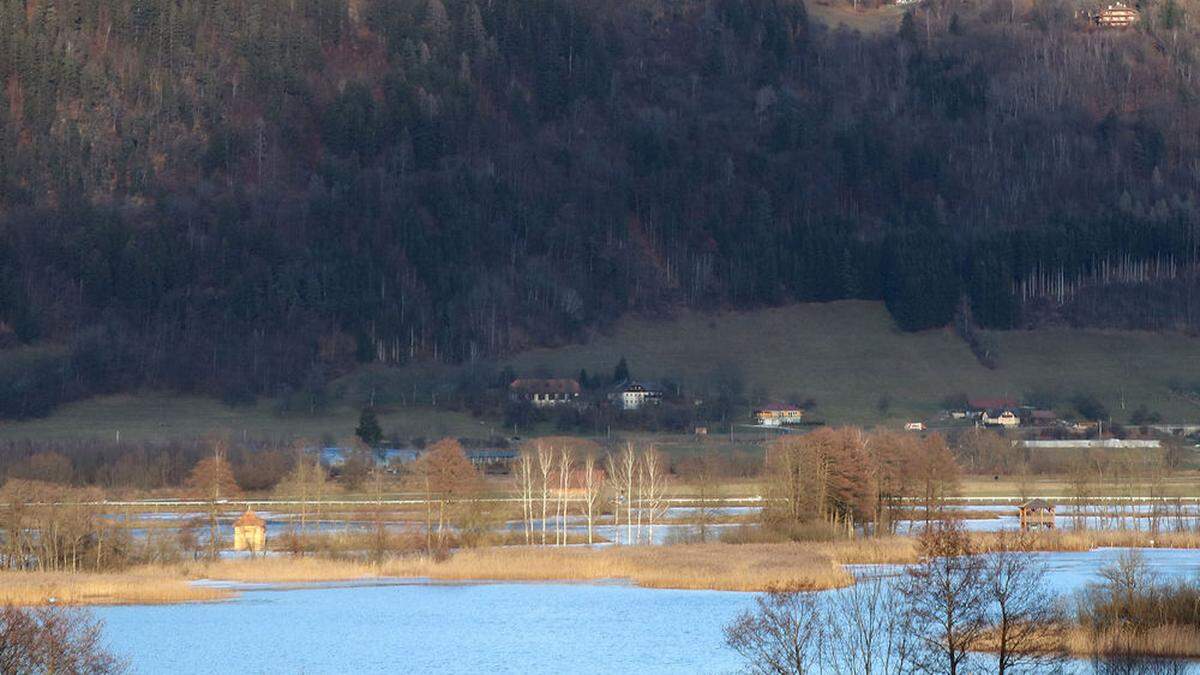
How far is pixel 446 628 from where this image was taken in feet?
221

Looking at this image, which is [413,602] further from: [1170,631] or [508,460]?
[508,460]

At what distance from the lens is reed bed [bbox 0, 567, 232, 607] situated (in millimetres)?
68375

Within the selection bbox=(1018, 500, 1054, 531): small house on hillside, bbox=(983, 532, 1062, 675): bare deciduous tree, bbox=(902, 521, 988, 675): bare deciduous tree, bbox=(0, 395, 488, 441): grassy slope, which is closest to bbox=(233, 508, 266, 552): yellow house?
bbox=(1018, 500, 1054, 531): small house on hillside

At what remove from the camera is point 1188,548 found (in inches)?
3536

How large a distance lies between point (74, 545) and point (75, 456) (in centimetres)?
7053

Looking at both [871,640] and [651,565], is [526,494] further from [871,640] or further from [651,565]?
[871,640]

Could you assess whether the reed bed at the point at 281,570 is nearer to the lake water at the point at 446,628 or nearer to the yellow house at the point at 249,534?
the lake water at the point at 446,628

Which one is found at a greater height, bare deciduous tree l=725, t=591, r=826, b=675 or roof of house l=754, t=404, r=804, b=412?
roof of house l=754, t=404, r=804, b=412

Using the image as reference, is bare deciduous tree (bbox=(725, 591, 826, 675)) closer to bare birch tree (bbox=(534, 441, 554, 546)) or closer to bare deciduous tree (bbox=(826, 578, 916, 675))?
bare deciduous tree (bbox=(826, 578, 916, 675))

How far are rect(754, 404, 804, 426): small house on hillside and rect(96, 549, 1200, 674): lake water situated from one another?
10243 cm

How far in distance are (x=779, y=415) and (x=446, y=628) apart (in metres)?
121

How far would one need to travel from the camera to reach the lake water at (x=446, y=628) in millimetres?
58656

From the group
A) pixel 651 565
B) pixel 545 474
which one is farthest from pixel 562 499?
pixel 651 565

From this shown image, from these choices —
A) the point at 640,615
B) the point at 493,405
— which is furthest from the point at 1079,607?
the point at 493,405
